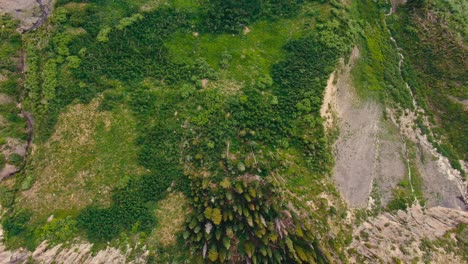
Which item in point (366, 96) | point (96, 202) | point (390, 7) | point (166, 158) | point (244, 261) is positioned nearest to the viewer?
point (244, 261)

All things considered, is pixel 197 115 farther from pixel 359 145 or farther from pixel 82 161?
pixel 359 145

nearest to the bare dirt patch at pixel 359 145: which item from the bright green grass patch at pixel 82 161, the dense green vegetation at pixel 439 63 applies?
the dense green vegetation at pixel 439 63

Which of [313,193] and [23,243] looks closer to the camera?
[23,243]

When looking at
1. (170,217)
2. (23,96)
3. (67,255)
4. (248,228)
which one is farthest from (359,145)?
(23,96)

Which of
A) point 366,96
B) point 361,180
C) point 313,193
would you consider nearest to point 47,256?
point 313,193

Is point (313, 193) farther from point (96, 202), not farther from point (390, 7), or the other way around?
point (390, 7)

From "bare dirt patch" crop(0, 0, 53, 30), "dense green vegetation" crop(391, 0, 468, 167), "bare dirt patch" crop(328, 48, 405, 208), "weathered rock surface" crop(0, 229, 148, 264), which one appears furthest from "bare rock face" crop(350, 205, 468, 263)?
"bare dirt patch" crop(0, 0, 53, 30)

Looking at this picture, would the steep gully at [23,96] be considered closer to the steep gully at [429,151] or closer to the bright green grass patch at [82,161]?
the bright green grass patch at [82,161]

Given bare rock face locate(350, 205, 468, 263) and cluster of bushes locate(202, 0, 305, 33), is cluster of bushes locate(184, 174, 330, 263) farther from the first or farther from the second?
cluster of bushes locate(202, 0, 305, 33)

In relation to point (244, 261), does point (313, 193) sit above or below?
above
